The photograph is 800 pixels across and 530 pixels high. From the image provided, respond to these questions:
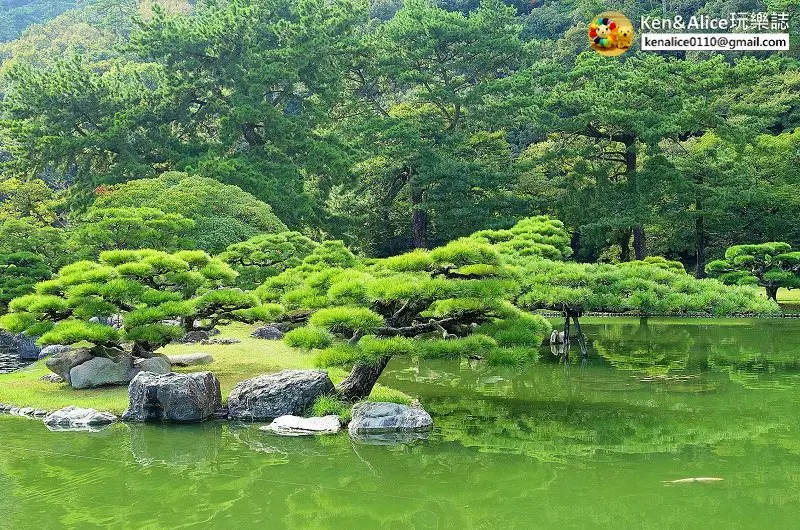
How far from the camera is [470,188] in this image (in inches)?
966

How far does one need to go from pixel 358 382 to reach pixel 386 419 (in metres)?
0.91

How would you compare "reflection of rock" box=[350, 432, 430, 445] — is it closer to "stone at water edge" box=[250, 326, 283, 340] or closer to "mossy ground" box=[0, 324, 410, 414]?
"mossy ground" box=[0, 324, 410, 414]

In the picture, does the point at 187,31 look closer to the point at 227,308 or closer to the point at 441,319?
the point at 227,308

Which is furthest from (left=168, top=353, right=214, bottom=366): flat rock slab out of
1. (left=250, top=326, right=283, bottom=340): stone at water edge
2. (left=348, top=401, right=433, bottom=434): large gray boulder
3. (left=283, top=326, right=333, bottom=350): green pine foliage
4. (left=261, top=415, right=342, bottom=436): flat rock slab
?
(left=348, top=401, right=433, bottom=434): large gray boulder

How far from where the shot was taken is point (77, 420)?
7.90m

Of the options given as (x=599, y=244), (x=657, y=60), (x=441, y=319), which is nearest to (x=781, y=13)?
(x=657, y=60)

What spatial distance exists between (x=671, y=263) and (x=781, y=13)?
14.9 m

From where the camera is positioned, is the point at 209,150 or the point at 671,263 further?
the point at 209,150

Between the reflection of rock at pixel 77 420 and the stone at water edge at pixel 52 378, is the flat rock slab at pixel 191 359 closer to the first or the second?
the stone at water edge at pixel 52 378

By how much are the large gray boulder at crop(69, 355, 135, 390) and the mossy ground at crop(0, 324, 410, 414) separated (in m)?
0.15

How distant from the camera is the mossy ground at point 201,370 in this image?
28.2 ft

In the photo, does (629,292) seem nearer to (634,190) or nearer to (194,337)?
(194,337)

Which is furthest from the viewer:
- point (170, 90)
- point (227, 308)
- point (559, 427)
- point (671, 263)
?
point (170, 90)

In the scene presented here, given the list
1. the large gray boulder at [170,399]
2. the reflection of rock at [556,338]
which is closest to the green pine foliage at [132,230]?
the large gray boulder at [170,399]
